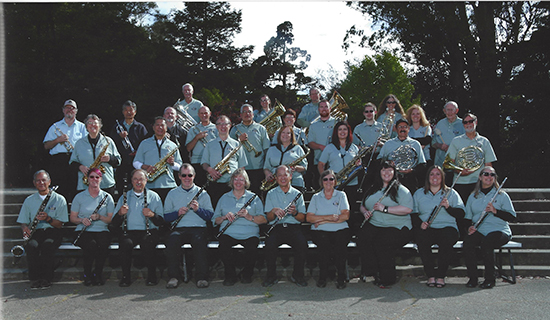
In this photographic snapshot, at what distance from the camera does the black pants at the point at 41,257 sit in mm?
6340

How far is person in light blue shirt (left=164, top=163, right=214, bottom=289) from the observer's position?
247 inches

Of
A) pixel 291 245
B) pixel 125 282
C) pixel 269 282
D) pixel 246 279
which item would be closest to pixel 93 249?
pixel 125 282

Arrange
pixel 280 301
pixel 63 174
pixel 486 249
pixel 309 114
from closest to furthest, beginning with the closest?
1. pixel 280 301
2. pixel 486 249
3. pixel 63 174
4. pixel 309 114

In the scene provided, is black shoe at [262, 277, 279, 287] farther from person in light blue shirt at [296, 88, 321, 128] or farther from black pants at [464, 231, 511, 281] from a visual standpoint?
person in light blue shirt at [296, 88, 321, 128]

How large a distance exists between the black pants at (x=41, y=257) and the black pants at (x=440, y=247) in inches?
196

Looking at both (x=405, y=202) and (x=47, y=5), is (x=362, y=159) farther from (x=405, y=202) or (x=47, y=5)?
(x=47, y=5)

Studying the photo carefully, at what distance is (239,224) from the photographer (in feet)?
21.4

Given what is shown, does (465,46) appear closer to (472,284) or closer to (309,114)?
(309,114)

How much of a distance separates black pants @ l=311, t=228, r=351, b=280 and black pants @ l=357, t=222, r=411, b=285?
0.25 metres

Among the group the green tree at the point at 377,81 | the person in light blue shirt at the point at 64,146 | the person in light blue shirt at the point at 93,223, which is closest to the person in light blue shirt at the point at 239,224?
the person in light blue shirt at the point at 93,223

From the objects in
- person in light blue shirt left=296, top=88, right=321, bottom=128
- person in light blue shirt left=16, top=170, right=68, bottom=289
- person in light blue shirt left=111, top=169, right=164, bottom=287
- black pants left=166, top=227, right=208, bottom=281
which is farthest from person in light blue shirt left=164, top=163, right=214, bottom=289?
person in light blue shirt left=296, top=88, right=321, bottom=128

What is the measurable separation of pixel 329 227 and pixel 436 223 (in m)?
1.47

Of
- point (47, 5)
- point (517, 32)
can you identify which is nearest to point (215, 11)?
point (47, 5)

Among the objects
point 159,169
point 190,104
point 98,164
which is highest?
point 190,104
